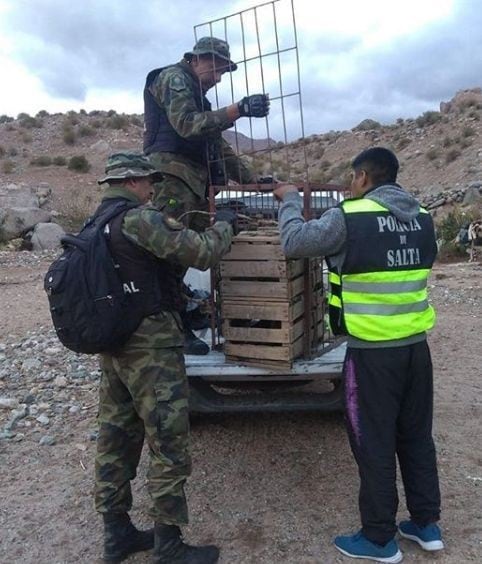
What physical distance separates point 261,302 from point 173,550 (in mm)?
1392

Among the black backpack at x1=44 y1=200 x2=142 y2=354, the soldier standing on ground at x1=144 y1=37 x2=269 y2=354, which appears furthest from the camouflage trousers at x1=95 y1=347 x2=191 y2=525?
the soldier standing on ground at x1=144 y1=37 x2=269 y2=354

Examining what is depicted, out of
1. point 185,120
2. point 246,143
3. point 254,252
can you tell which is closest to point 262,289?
point 254,252

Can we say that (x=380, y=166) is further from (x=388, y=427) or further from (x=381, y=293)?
(x=388, y=427)

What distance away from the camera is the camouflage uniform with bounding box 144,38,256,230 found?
4.19 metres

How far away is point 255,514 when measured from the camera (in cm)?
378

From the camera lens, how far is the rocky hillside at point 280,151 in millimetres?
26203

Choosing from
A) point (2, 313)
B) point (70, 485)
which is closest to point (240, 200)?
point (70, 485)

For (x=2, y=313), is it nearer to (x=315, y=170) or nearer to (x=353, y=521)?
(x=353, y=521)

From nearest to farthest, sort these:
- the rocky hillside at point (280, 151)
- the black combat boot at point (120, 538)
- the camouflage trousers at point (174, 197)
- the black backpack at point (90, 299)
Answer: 1. the black backpack at point (90, 299)
2. the black combat boot at point (120, 538)
3. the camouflage trousers at point (174, 197)
4. the rocky hillside at point (280, 151)

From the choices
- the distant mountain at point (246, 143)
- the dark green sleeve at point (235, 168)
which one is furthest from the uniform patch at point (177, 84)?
the dark green sleeve at point (235, 168)

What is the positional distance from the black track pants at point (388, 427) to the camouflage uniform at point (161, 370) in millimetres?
853

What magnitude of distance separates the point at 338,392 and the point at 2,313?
6660 mm

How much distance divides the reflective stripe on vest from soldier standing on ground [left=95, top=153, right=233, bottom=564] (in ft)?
2.17

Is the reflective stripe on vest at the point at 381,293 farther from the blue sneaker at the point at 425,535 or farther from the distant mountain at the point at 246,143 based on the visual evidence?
the distant mountain at the point at 246,143
